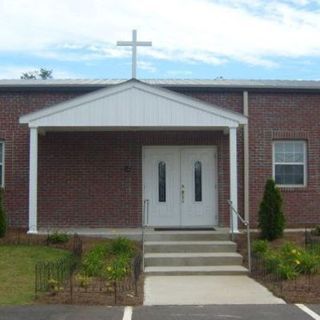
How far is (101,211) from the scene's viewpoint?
18.7m

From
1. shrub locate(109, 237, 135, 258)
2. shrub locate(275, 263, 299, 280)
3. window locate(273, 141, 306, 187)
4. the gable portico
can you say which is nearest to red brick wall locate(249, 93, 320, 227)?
window locate(273, 141, 306, 187)

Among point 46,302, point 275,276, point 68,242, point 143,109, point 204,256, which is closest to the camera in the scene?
point 46,302

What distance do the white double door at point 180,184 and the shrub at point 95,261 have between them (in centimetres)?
453

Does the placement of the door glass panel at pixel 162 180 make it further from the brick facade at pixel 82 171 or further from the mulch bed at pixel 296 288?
the mulch bed at pixel 296 288

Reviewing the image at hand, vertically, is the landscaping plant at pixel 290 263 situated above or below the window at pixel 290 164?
below

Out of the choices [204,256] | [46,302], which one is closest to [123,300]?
[46,302]

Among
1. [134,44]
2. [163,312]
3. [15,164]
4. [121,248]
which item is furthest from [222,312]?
[15,164]

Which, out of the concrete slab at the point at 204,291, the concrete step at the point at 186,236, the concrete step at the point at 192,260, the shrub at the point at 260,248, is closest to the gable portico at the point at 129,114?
the concrete step at the point at 186,236

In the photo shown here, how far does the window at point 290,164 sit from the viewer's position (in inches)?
760

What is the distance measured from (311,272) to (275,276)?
66 centimetres

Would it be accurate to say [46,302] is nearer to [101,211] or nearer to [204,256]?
[204,256]

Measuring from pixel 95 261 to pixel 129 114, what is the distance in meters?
5.21

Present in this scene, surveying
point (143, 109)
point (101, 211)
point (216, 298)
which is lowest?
point (216, 298)

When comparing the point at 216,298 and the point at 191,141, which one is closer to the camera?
the point at 216,298
